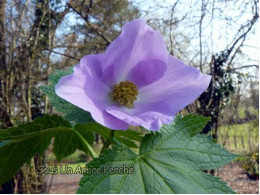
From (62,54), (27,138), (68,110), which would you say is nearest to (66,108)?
(68,110)

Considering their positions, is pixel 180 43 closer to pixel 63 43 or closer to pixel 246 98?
pixel 63 43

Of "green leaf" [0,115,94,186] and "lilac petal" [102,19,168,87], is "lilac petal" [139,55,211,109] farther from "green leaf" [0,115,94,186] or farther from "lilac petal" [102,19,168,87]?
"green leaf" [0,115,94,186]

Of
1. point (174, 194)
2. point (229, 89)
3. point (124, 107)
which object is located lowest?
point (174, 194)

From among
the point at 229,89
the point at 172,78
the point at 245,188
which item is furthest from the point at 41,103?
the point at 172,78

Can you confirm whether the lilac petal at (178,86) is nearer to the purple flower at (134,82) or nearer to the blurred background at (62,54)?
the purple flower at (134,82)

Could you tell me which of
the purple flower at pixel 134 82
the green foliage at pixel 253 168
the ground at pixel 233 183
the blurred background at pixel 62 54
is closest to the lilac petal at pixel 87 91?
the purple flower at pixel 134 82

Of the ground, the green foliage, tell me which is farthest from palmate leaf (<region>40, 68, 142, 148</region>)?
the green foliage
